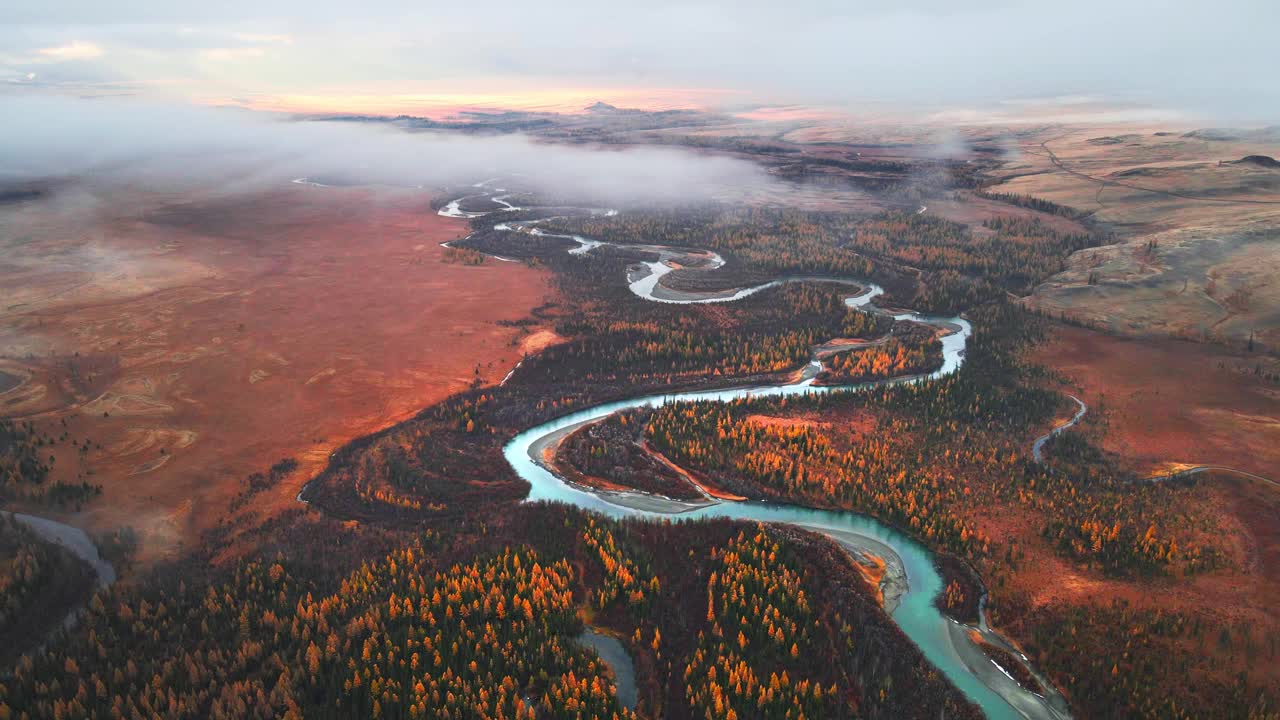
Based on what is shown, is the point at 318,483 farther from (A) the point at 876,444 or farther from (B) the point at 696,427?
(A) the point at 876,444

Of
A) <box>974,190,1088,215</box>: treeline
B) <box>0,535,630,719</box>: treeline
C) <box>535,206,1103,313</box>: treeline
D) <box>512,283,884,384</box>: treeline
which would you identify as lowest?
<box>0,535,630,719</box>: treeline

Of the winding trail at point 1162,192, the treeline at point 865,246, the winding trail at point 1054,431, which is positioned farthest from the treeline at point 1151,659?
the winding trail at point 1162,192

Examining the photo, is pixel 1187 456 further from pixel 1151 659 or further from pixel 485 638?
pixel 485 638

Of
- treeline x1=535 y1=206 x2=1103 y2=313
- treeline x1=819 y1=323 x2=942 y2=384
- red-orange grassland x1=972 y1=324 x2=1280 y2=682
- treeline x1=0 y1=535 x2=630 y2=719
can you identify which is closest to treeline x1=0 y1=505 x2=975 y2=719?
treeline x1=0 y1=535 x2=630 y2=719

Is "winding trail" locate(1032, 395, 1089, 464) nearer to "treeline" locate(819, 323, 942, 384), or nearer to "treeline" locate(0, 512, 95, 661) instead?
"treeline" locate(819, 323, 942, 384)

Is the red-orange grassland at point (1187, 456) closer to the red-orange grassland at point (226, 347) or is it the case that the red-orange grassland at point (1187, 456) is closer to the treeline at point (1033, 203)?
the red-orange grassland at point (226, 347)

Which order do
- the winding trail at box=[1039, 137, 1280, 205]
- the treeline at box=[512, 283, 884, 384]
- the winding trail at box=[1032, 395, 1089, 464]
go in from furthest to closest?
the winding trail at box=[1039, 137, 1280, 205], the treeline at box=[512, 283, 884, 384], the winding trail at box=[1032, 395, 1089, 464]

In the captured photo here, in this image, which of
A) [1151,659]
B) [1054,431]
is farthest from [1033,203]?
[1151,659]
